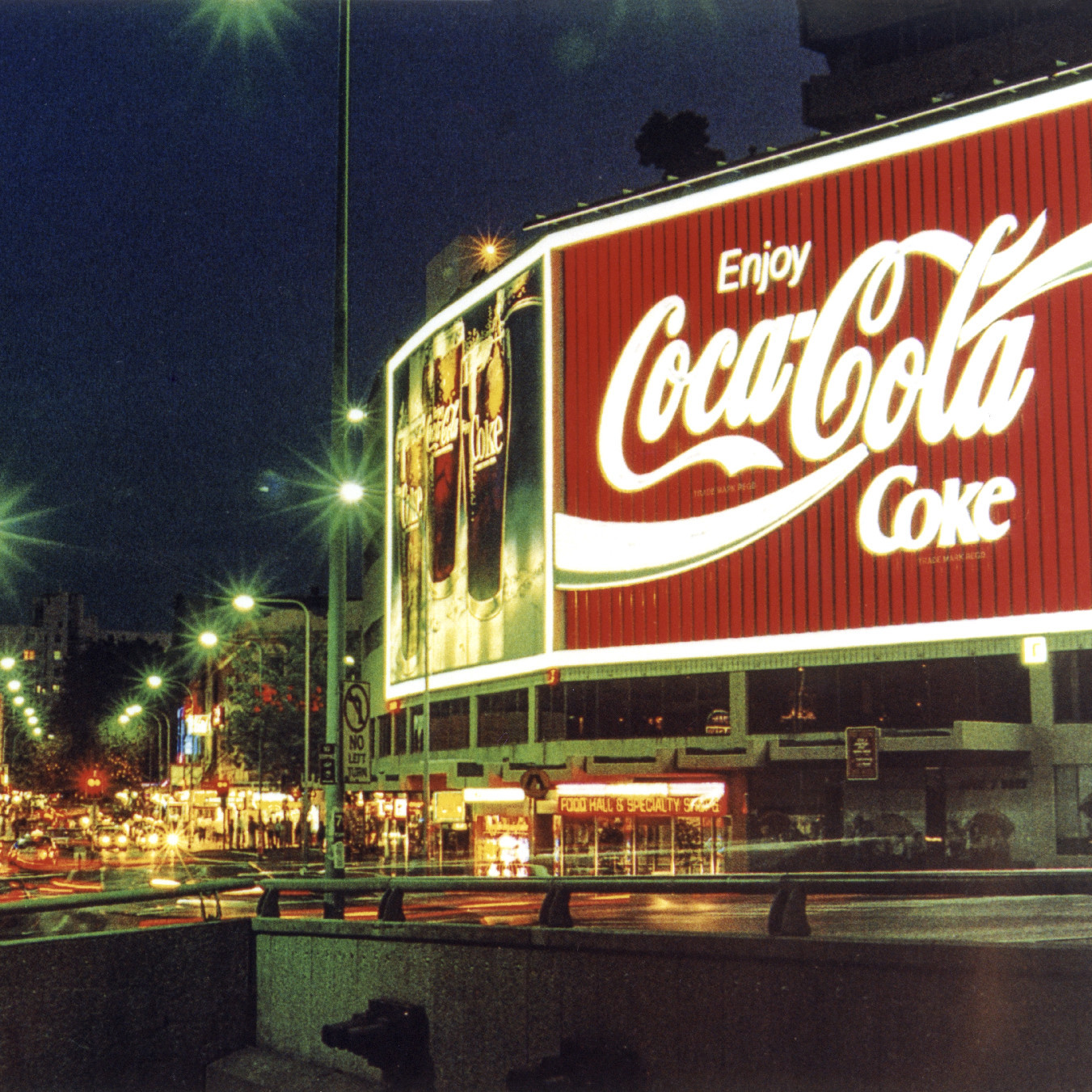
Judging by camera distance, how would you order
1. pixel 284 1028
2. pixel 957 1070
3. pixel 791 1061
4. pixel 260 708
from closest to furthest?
1. pixel 957 1070
2. pixel 791 1061
3. pixel 284 1028
4. pixel 260 708

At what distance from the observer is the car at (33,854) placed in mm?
47844

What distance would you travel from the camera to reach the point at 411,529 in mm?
55281

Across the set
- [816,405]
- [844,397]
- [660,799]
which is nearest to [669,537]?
[816,405]

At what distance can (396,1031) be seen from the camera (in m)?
10.5

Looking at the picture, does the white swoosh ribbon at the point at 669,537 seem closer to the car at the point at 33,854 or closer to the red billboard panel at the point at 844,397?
the red billboard panel at the point at 844,397

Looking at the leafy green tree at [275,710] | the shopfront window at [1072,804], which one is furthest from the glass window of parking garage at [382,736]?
the shopfront window at [1072,804]

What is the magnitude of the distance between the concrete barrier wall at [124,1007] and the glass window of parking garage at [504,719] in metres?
46.8

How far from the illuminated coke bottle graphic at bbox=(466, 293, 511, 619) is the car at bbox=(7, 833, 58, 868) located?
53.1ft

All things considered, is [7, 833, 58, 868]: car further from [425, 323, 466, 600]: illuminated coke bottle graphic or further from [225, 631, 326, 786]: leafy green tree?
[225, 631, 326, 786]: leafy green tree

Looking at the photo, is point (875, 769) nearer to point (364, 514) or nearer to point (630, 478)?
point (630, 478)

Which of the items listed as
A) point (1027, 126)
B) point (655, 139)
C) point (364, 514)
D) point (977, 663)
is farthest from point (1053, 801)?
point (364, 514)

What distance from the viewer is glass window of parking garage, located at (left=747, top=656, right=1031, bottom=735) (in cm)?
4850

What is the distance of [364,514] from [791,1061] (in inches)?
3012

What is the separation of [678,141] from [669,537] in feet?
106
